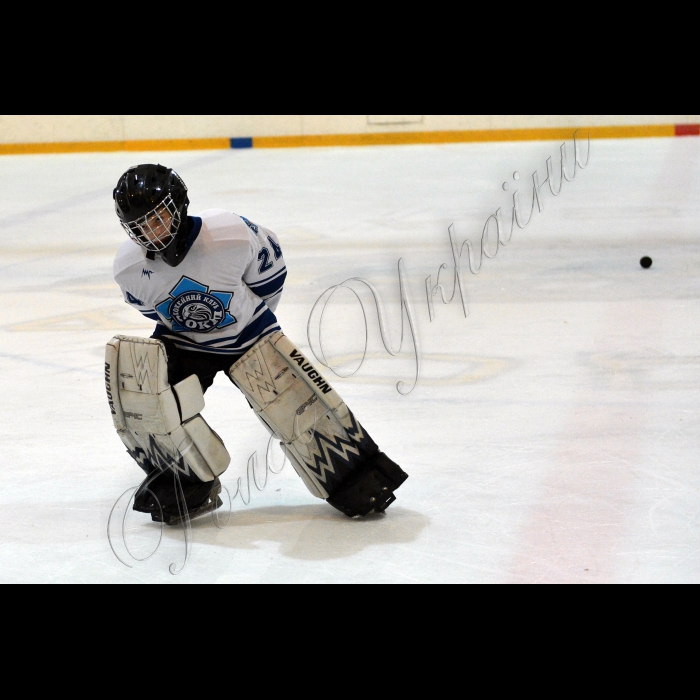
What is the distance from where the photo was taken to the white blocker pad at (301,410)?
2354 millimetres

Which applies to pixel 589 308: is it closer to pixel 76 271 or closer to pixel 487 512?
pixel 487 512

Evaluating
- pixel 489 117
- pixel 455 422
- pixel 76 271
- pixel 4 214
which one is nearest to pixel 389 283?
pixel 76 271

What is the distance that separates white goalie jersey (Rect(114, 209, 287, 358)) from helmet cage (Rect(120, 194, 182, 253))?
74mm

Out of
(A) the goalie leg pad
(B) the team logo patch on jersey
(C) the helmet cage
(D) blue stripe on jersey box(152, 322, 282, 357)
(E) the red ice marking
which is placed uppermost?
(C) the helmet cage

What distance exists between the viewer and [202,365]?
2428mm

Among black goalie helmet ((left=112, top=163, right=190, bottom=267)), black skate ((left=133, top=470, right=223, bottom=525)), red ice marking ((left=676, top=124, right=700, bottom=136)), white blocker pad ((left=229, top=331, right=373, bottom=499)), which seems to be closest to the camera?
black goalie helmet ((left=112, top=163, right=190, bottom=267))

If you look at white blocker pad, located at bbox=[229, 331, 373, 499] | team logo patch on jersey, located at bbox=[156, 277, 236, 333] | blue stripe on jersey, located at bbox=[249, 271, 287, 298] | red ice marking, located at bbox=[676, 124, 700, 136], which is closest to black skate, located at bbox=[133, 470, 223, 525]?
white blocker pad, located at bbox=[229, 331, 373, 499]

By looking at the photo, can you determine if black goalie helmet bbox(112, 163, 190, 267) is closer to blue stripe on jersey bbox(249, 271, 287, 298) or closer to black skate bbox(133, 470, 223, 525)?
blue stripe on jersey bbox(249, 271, 287, 298)

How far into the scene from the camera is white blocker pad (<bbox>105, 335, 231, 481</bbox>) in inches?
89.8

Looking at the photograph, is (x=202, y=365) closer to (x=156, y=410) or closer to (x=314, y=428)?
(x=156, y=410)

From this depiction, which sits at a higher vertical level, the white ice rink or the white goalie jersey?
the white goalie jersey

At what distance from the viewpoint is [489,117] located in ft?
35.7

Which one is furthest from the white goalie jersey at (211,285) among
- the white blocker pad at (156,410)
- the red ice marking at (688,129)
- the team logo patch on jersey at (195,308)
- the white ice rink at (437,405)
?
the red ice marking at (688,129)

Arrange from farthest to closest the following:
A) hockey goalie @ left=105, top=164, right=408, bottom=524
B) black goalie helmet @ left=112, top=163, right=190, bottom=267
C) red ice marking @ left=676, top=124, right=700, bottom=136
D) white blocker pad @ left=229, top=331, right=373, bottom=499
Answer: red ice marking @ left=676, top=124, right=700, bottom=136 → white blocker pad @ left=229, top=331, right=373, bottom=499 → hockey goalie @ left=105, top=164, right=408, bottom=524 → black goalie helmet @ left=112, top=163, right=190, bottom=267
